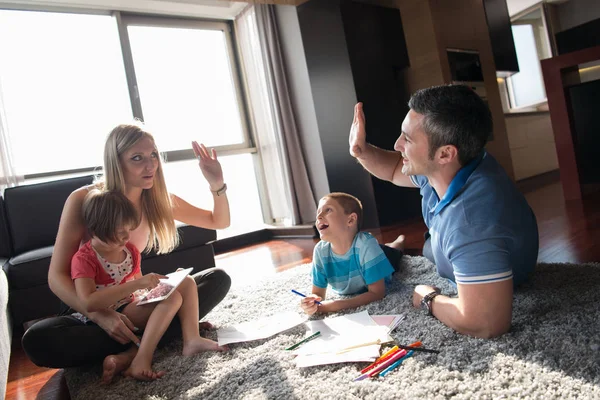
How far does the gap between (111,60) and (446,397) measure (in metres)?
3.99

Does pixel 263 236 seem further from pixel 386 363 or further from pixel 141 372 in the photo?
pixel 386 363

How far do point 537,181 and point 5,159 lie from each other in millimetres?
5226

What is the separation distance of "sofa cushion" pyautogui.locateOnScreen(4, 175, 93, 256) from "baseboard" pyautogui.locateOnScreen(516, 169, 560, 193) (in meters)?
4.13

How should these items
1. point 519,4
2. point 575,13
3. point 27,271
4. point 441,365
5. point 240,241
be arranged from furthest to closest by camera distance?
point 575,13 < point 519,4 < point 240,241 < point 27,271 < point 441,365

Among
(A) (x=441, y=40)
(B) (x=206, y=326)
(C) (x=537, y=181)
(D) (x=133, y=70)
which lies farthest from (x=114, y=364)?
(C) (x=537, y=181)

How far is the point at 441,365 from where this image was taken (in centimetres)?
104

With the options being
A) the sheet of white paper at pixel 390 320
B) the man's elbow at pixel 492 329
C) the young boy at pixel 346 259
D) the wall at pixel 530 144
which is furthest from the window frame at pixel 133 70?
the wall at pixel 530 144

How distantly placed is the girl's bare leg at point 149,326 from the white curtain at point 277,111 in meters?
2.73

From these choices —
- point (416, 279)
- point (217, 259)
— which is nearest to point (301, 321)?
point (416, 279)

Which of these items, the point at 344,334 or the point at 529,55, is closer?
the point at 344,334

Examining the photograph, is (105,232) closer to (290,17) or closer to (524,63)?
(290,17)

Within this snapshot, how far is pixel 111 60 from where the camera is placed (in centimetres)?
393

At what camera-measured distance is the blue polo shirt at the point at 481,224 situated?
1.10 meters

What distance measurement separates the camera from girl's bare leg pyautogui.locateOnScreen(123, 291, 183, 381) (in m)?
1.30
